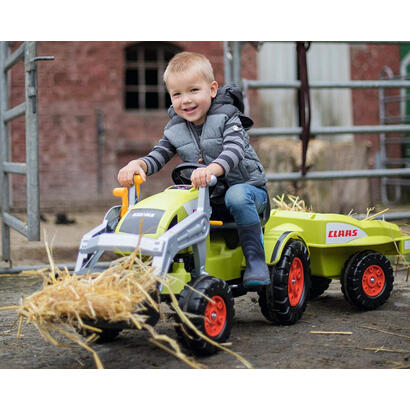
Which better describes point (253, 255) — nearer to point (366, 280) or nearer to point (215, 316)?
point (215, 316)

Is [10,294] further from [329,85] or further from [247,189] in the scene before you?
[329,85]

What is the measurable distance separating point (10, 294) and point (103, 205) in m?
5.60

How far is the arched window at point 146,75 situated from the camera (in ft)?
34.3

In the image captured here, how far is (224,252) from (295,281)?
441 mm

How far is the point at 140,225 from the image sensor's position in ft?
9.36

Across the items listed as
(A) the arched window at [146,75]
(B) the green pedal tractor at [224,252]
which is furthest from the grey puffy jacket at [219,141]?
(A) the arched window at [146,75]

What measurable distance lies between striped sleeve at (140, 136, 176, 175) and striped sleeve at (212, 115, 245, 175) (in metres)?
0.35

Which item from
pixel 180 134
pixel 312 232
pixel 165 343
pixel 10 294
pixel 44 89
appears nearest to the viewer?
pixel 165 343

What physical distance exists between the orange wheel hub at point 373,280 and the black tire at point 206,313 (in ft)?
3.64

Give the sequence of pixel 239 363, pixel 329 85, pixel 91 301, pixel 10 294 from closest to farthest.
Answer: pixel 91 301 → pixel 239 363 → pixel 10 294 → pixel 329 85

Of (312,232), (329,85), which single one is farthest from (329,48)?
(312,232)

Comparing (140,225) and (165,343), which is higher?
(140,225)

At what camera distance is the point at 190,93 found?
3283mm

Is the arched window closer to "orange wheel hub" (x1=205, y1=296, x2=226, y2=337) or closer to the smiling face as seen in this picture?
the smiling face
